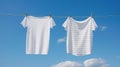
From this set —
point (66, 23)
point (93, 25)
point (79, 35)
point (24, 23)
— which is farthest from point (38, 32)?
point (93, 25)

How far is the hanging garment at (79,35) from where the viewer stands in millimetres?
10359

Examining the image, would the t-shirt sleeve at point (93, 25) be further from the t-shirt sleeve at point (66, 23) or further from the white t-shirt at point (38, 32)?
the white t-shirt at point (38, 32)

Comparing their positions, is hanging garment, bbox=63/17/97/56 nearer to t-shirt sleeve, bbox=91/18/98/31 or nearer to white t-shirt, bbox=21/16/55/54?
t-shirt sleeve, bbox=91/18/98/31

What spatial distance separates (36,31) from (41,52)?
1.34 metres

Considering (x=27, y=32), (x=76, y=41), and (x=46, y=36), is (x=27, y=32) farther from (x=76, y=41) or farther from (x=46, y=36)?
(x=76, y=41)

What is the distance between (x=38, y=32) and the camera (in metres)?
10.6

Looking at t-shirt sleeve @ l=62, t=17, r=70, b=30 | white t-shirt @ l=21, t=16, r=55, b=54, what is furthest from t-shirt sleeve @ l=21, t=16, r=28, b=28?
t-shirt sleeve @ l=62, t=17, r=70, b=30

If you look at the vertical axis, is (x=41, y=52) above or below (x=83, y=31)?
below

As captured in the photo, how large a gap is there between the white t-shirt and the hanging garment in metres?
1.15

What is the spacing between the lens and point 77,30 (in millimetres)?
10656

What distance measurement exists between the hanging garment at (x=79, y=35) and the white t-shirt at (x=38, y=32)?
1146 millimetres

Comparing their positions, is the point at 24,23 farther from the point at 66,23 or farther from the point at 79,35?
the point at 79,35

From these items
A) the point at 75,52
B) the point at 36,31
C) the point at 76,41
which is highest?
the point at 36,31

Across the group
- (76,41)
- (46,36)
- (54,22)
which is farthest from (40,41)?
(76,41)
